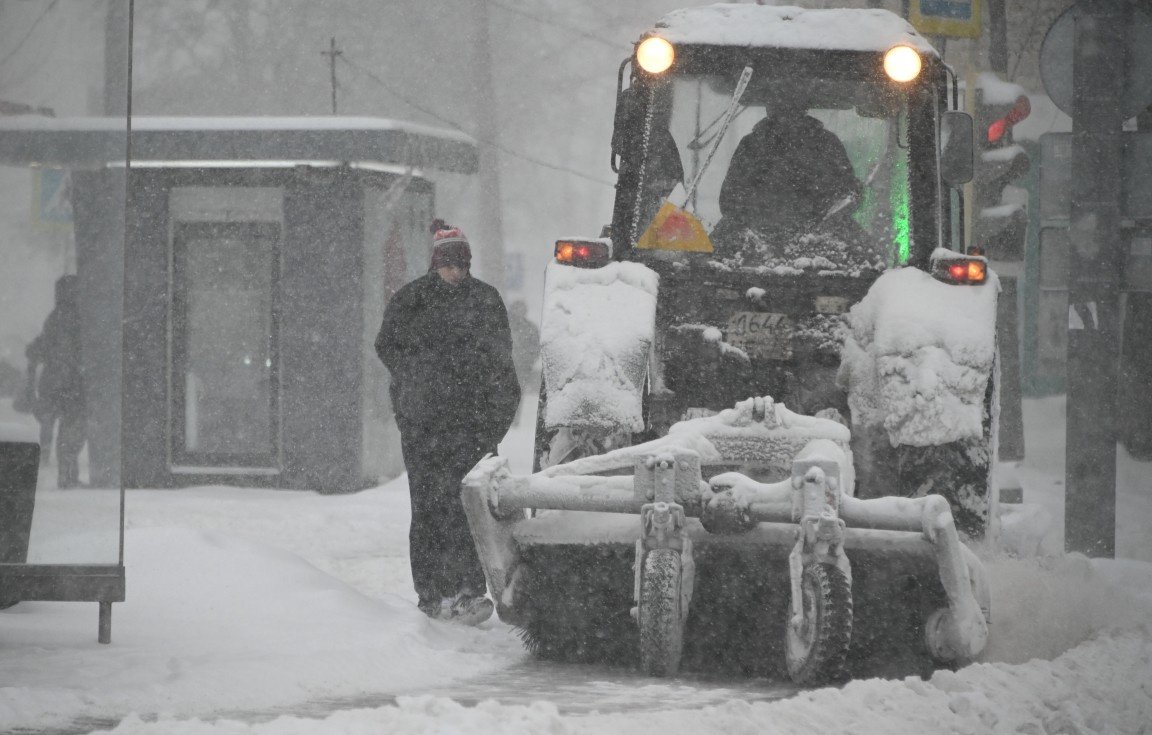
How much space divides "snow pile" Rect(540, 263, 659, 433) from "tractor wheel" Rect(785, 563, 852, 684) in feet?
3.81

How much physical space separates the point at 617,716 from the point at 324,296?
35.8ft

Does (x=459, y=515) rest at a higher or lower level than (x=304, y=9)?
lower

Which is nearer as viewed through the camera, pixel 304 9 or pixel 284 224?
pixel 284 224

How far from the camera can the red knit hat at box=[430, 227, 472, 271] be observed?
24.5 ft

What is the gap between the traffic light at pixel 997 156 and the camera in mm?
13320

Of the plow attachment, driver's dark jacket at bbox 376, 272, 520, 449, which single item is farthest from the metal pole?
the plow attachment

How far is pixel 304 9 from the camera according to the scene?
35.5m

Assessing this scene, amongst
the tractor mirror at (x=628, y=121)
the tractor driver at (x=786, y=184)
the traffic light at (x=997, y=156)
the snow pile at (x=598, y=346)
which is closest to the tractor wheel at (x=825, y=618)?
the snow pile at (x=598, y=346)

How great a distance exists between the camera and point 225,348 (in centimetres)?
1504

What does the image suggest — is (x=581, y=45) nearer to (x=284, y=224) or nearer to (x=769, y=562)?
(x=284, y=224)

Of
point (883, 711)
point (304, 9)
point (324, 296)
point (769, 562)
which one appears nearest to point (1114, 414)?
point (769, 562)

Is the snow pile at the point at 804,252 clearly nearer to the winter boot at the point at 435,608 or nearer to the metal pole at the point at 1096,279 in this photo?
the winter boot at the point at 435,608

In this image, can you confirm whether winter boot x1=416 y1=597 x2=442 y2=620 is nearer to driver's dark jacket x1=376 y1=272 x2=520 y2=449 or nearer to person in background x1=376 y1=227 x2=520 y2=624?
person in background x1=376 y1=227 x2=520 y2=624

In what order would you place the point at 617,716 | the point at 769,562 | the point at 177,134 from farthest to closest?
the point at 177,134 < the point at 769,562 < the point at 617,716
